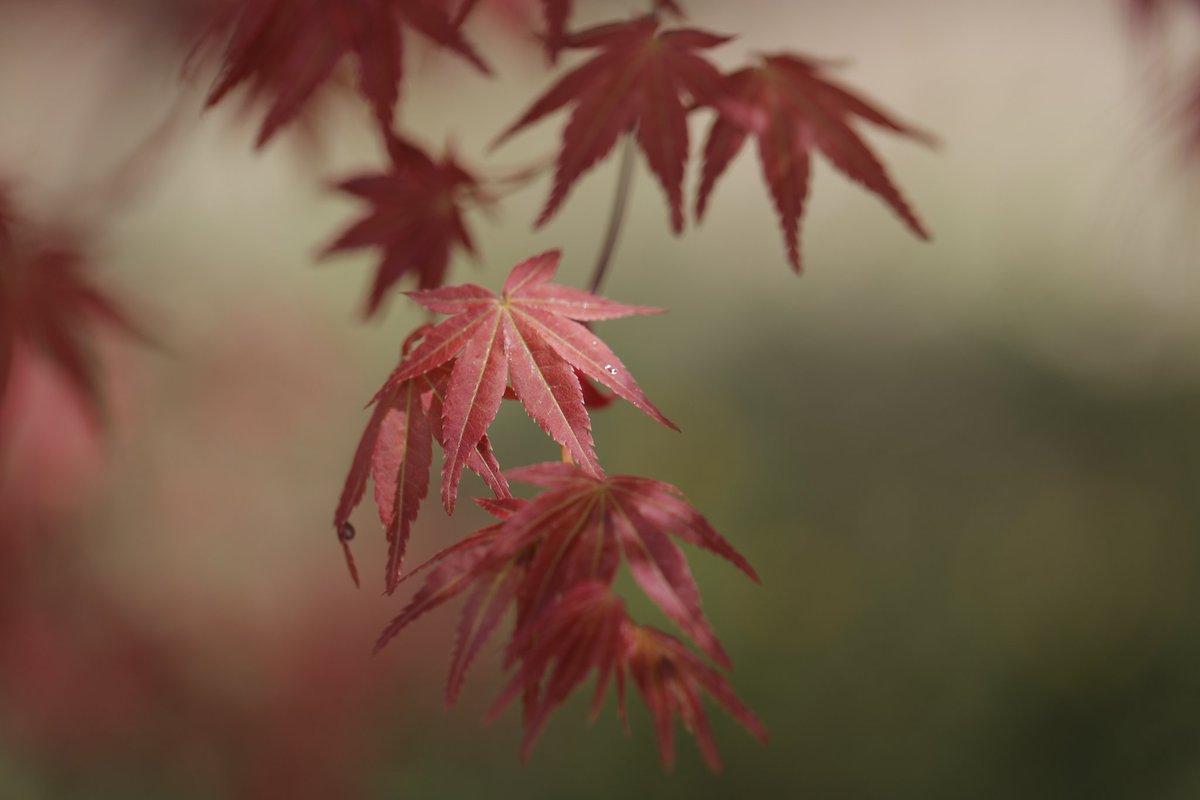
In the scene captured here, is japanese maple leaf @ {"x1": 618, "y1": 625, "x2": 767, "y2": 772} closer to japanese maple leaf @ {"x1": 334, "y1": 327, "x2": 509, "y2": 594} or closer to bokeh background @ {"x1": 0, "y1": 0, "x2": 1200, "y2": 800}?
japanese maple leaf @ {"x1": 334, "y1": 327, "x2": 509, "y2": 594}

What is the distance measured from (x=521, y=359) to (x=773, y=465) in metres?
1.23

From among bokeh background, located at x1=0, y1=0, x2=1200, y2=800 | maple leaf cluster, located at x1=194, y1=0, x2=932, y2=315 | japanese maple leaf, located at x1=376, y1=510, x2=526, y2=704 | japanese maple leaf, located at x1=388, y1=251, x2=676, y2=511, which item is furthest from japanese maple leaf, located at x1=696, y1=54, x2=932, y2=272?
bokeh background, located at x1=0, y1=0, x2=1200, y2=800

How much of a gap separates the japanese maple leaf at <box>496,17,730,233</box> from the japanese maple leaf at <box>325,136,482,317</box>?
19 centimetres

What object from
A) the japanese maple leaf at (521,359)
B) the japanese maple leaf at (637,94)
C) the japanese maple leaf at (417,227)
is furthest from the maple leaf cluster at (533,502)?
the japanese maple leaf at (417,227)

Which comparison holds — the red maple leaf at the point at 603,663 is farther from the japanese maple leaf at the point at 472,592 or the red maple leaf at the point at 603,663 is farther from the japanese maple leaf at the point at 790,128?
the japanese maple leaf at the point at 790,128

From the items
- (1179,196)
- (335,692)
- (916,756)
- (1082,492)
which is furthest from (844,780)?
(1179,196)

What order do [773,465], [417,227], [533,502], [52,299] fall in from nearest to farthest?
[533,502]
[417,227]
[52,299]
[773,465]

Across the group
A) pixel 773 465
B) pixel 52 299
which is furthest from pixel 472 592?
pixel 773 465

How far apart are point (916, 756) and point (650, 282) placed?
0.92 metres

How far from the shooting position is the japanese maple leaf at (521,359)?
53 centimetres

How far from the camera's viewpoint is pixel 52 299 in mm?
1081

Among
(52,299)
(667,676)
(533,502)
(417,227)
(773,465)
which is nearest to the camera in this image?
(533,502)

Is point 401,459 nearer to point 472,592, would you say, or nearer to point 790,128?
point 472,592

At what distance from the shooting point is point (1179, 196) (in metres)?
1.85
